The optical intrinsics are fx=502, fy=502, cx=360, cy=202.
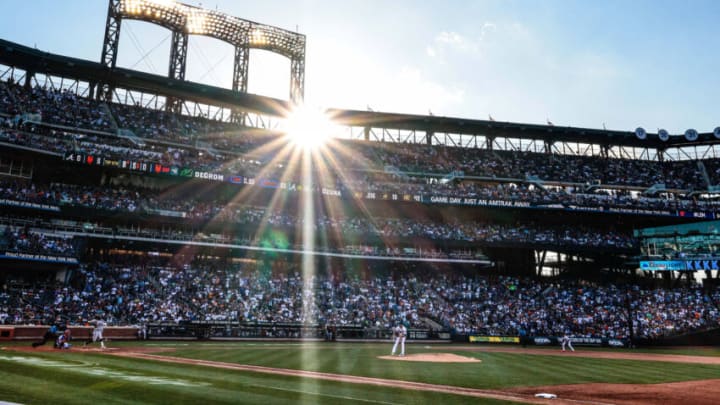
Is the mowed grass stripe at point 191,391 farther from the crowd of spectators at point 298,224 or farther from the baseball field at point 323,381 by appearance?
the crowd of spectators at point 298,224

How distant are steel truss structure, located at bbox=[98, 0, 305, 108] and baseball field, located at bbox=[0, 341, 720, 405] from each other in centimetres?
3849

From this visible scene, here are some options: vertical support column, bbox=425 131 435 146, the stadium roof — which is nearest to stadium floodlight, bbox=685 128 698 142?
the stadium roof

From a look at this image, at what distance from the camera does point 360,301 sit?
135 feet

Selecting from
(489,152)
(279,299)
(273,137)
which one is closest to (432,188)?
(489,152)

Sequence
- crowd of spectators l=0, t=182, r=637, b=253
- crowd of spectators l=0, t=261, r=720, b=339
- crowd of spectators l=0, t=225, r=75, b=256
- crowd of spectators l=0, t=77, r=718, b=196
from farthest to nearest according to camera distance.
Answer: crowd of spectators l=0, t=77, r=718, b=196, crowd of spectators l=0, t=182, r=637, b=253, crowd of spectators l=0, t=225, r=75, b=256, crowd of spectators l=0, t=261, r=720, b=339

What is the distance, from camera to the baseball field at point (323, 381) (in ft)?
33.0

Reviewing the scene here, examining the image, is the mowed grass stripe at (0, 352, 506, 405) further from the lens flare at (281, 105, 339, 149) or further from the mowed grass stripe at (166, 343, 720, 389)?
the lens flare at (281, 105, 339, 149)

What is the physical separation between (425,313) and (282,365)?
2535cm

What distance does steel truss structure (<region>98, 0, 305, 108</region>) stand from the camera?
163ft

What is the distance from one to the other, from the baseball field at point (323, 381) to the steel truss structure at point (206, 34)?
38493 mm

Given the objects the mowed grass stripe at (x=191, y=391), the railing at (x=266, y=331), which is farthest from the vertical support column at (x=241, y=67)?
the mowed grass stripe at (x=191, y=391)

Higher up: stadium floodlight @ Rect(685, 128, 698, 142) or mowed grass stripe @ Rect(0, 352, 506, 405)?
stadium floodlight @ Rect(685, 128, 698, 142)

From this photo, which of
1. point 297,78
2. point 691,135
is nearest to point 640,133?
point 691,135

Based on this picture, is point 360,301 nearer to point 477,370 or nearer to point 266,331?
point 266,331
